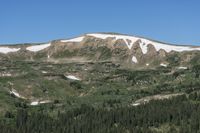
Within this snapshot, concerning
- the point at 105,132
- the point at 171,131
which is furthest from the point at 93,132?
the point at 171,131

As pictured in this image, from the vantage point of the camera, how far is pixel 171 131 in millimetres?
199500

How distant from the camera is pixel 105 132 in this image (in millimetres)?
197250

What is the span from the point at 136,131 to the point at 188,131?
21877mm

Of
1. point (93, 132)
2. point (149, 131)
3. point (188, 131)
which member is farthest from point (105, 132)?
point (188, 131)

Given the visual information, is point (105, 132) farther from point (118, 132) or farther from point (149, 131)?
point (149, 131)

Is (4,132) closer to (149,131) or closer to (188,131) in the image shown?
(149,131)

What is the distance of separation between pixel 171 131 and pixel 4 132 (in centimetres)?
7132

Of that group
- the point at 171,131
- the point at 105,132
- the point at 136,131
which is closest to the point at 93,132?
the point at 105,132

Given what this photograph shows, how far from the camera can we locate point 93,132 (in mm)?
198875

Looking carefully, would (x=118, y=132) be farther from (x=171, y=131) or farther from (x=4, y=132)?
(x=4, y=132)

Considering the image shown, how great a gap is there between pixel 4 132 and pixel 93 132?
3805cm

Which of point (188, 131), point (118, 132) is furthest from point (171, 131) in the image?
point (118, 132)

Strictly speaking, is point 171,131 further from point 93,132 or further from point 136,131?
point 93,132

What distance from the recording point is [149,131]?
196250mm
